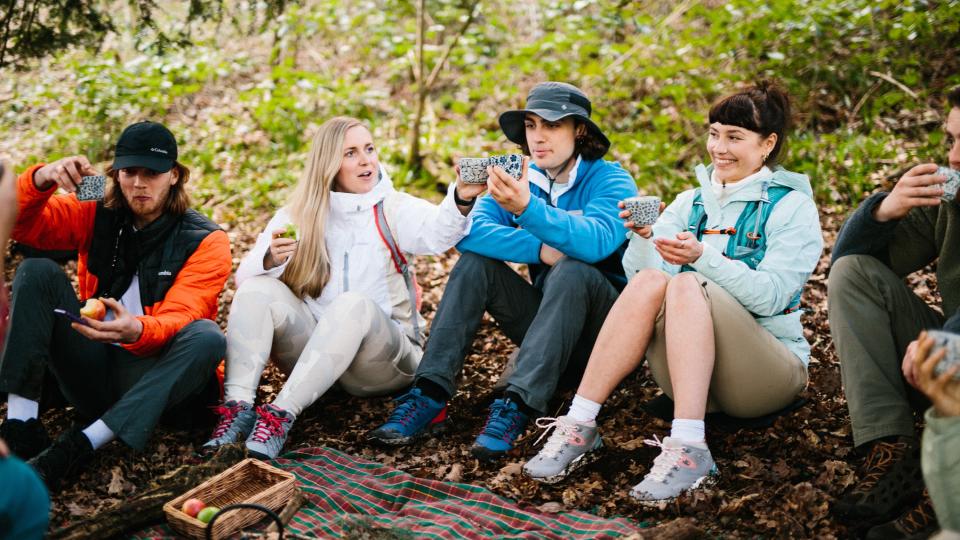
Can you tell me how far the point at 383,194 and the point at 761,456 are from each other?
2.10m

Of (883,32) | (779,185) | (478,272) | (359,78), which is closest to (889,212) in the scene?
(779,185)

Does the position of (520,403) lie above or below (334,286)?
below

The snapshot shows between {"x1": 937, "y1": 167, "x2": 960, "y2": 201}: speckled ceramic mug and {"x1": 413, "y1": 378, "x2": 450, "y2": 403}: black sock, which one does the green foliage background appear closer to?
{"x1": 937, "y1": 167, "x2": 960, "y2": 201}: speckled ceramic mug

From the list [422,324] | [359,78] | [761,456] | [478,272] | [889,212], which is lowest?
[761,456]

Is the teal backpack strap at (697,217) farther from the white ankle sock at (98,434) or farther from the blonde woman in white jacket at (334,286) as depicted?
the white ankle sock at (98,434)

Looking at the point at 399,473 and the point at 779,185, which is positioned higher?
the point at 779,185

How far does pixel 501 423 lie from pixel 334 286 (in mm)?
1113

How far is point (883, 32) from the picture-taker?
23.5 feet

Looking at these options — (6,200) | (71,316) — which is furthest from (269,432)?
(6,200)

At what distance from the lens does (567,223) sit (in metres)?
3.45

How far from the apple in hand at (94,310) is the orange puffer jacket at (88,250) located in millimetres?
203

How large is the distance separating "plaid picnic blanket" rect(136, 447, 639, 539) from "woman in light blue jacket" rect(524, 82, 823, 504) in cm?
27

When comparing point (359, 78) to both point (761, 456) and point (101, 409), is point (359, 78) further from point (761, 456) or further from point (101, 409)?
point (761, 456)

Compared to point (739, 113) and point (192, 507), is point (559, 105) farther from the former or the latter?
point (192, 507)
